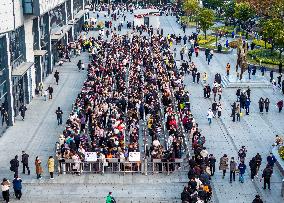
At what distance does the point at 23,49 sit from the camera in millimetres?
42312

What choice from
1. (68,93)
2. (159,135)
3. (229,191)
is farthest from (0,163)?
(68,93)

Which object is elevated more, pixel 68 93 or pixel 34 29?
pixel 34 29

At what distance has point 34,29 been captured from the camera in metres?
46.8

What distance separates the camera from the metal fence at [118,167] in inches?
1146

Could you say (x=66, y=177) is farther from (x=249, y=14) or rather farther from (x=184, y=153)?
(x=249, y=14)

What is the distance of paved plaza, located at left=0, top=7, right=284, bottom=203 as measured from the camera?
1065 inches

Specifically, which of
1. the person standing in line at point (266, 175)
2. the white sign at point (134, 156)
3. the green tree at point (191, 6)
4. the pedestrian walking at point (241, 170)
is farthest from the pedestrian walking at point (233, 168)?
the green tree at point (191, 6)

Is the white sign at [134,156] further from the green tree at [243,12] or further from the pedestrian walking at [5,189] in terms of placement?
the green tree at [243,12]

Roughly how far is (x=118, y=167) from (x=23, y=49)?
1659 centimetres

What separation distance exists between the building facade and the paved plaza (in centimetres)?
137

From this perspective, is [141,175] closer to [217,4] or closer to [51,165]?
[51,165]

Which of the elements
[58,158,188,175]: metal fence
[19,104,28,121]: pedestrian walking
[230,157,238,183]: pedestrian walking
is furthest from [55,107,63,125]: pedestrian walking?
[230,157,238,183]: pedestrian walking

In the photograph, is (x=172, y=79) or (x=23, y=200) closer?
(x=23, y=200)

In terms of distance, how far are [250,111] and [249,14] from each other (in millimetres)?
38168
